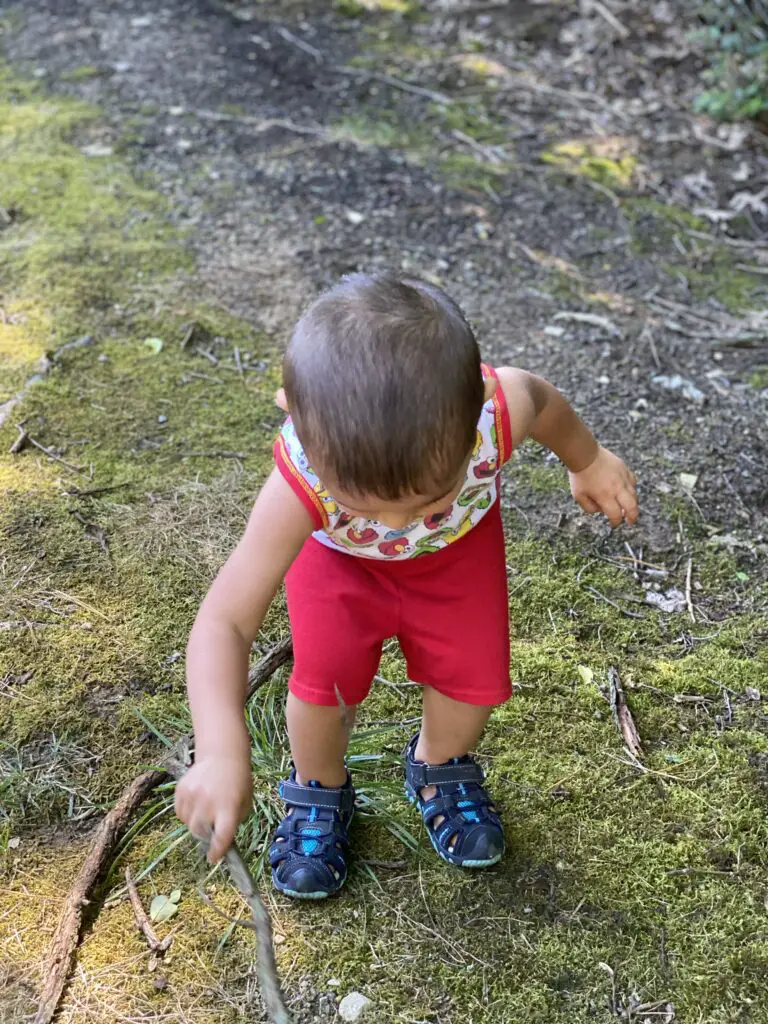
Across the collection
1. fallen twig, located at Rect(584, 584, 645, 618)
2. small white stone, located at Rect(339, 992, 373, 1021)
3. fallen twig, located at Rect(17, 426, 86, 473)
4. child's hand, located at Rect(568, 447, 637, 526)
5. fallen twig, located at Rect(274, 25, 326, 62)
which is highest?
child's hand, located at Rect(568, 447, 637, 526)

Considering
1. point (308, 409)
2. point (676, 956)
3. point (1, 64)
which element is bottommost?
point (676, 956)

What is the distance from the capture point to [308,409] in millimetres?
1287

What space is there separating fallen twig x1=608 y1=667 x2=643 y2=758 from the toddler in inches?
13.6

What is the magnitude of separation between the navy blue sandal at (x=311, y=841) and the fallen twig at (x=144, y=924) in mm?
220

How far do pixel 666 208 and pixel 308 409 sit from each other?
316 cm

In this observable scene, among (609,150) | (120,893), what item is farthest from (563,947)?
(609,150)

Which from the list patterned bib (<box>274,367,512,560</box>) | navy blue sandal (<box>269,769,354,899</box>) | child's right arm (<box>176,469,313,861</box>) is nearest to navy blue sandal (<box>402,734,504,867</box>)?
navy blue sandal (<box>269,769,354,899</box>)

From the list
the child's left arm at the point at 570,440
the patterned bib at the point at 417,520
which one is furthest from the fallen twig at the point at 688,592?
the patterned bib at the point at 417,520

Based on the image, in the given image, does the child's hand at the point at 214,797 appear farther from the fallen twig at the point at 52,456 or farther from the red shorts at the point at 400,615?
the fallen twig at the point at 52,456

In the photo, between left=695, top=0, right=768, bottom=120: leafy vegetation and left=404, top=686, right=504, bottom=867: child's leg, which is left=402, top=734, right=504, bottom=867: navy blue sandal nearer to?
left=404, top=686, right=504, bottom=867: child's leg

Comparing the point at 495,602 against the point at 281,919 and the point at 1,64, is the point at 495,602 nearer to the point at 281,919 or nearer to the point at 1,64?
the point at 281,919

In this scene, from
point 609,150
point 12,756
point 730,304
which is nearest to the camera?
point 12,756

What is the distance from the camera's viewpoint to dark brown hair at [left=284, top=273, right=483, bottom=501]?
124 cm

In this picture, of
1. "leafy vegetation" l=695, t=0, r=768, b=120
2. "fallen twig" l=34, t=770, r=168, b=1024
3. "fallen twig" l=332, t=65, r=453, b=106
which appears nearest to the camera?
"fallen twig" l=34, t=770, r=168, b=1024
